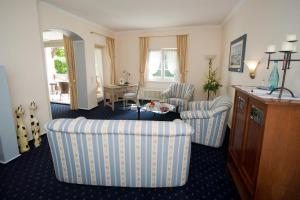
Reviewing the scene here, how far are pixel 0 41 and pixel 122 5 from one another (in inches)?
93.7

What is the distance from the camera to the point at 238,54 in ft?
11.6

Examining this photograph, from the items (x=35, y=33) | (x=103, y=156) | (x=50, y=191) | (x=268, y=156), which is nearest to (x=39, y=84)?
(x=35, y=33)

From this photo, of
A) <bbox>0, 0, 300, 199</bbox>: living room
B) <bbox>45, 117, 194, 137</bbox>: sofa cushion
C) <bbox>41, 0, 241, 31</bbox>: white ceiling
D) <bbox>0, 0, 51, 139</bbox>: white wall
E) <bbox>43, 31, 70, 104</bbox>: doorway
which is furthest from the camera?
<bbox>43, 31, 70, 104</bbox>: doorway

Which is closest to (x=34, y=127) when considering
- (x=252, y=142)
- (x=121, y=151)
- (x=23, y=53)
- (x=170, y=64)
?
(x=23, y=53)

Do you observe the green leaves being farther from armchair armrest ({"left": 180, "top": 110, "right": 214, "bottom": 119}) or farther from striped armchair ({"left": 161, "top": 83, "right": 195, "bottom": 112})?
armchair armrest ({"left": 180, "top": 110, "right": 214, "bottom": 119})

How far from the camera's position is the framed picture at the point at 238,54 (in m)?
3.24

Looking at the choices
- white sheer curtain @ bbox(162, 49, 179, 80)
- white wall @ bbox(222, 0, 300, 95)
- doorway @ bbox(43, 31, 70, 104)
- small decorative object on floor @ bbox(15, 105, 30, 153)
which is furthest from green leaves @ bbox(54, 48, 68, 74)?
white wall @ bbox(222, 0, 300, 95)

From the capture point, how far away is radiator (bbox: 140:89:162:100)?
21.1 ft

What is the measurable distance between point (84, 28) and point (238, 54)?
4231 millimetres

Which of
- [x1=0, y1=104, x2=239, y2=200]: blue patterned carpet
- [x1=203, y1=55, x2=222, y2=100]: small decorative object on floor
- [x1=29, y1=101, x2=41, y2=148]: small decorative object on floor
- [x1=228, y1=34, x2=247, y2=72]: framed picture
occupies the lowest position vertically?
[x1=0, y1=104, x2=239, y2=200]: blue patterned carpet

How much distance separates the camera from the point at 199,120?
301 cm

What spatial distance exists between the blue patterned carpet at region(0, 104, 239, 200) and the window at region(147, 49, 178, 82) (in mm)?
4087

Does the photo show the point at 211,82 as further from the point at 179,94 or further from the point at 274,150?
the point at 274,150

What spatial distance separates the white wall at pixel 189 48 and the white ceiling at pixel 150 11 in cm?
47
